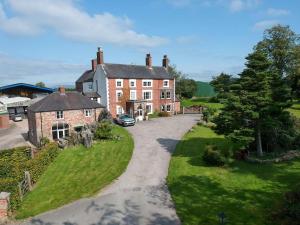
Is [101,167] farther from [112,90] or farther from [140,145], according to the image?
[112,90]

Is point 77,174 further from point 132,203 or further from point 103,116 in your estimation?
point 103,116

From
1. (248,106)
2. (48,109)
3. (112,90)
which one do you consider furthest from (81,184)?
(112,90)

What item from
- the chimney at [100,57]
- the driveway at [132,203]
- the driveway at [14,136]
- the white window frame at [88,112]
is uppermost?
the chimney at [100,57]

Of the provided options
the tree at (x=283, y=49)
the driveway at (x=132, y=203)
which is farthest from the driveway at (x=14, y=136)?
the tree at (x=283, y=49)

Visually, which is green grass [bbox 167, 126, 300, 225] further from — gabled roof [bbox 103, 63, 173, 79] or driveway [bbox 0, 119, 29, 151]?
gabled roof [bbox 103, 63, 173, 79]

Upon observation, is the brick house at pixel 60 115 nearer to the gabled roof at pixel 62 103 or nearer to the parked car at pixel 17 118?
the gabled roof at pixel 62 103

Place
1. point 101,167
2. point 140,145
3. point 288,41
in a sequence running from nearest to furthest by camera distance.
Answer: point 101,167 → point 140,145 → point 288,41

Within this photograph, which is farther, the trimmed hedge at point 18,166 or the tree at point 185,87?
the tree at point 185,87
